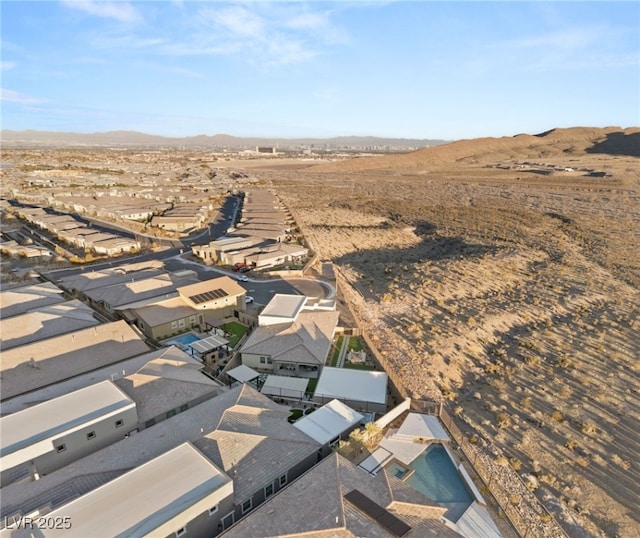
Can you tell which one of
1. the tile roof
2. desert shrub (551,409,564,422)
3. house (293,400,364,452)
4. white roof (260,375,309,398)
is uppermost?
the tile roof

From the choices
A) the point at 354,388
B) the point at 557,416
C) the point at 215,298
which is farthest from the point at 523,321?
the point at 215,298

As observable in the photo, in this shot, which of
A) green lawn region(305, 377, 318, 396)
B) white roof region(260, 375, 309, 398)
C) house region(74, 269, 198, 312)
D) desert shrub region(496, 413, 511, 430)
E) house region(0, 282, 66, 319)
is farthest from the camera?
house region(74, 269, 198, 312)

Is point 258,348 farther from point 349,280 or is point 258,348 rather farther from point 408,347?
point 349,280

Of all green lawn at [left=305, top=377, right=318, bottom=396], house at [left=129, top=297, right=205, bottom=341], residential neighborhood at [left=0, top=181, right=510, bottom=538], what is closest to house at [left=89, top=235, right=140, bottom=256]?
residential neighborhood at [left=0, top=181, right=510, bottom=538]

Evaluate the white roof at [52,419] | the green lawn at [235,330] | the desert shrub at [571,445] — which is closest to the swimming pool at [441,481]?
the desert shrub at [571,445]

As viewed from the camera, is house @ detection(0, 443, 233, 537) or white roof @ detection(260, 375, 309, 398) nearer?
house @ detection(0, 443, 233, 537)

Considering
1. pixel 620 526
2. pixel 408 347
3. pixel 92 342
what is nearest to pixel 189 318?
pixel 92 342

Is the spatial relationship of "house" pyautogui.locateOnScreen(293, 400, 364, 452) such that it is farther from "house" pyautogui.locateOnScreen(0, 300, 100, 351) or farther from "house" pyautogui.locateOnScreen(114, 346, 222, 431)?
"house" pyautogui.locateOnScreen(0, 300, 100, 351)

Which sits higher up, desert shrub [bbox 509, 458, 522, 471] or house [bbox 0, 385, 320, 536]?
house [bbox 0, 385, 320, 536]
